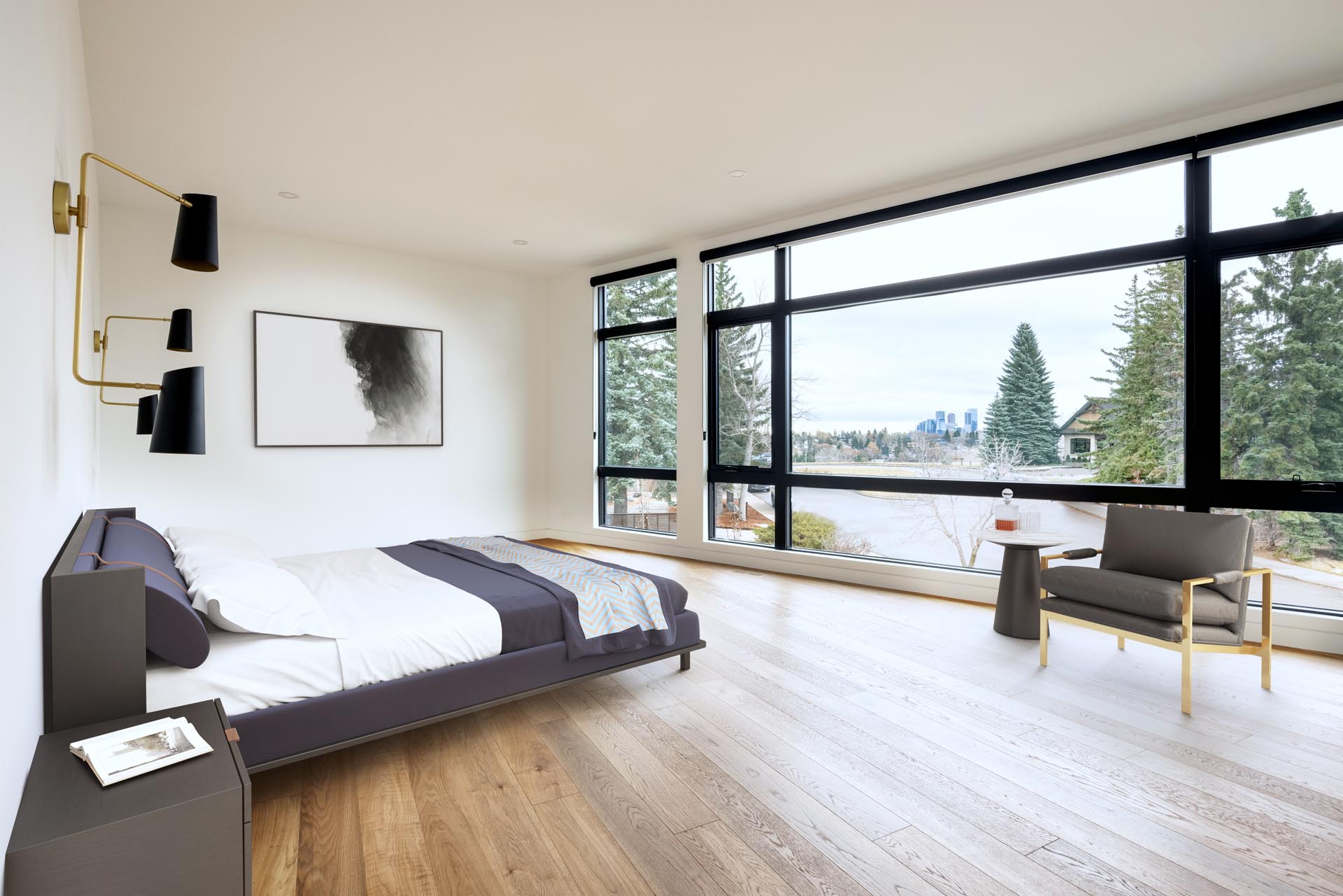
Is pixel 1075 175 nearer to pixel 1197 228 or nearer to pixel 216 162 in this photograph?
pixel 1197 228

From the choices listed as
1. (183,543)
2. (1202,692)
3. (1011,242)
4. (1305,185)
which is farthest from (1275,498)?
(183,543)

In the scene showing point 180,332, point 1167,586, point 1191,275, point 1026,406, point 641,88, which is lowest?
point 1167,586

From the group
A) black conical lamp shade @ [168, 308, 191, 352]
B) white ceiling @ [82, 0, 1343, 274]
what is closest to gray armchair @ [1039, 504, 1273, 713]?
white ceiling @ [82, 0, 1343, 274]

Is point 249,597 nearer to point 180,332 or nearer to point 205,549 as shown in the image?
point 205,549

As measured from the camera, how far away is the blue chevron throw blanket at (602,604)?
9.41 feet

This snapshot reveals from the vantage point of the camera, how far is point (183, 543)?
9.66 feet

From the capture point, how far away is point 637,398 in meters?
6.75

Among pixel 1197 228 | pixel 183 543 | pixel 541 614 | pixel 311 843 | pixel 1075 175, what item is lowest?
pixel 311 843

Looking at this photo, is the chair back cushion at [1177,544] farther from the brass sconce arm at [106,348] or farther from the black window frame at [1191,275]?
the brass sconce arm at [106,348]

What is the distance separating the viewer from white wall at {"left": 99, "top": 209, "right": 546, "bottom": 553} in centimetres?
500

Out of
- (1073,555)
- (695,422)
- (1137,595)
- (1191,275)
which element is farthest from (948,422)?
(695,422)

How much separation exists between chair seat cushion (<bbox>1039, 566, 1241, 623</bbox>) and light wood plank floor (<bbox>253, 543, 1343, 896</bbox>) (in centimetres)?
37

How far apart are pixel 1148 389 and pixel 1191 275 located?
2.26 ft

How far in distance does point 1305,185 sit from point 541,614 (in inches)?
179
